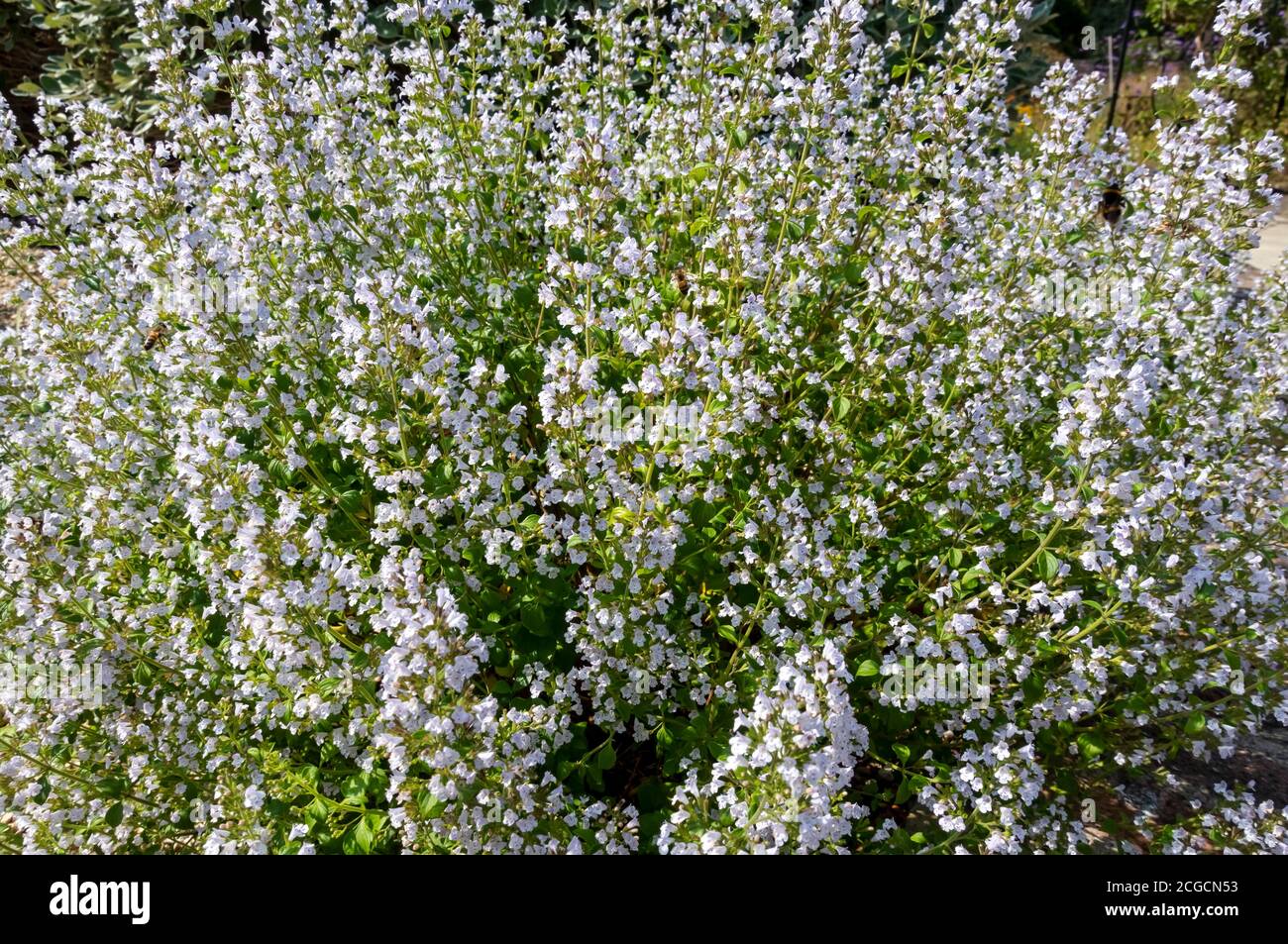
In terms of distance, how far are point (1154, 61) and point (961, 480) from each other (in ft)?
58.5

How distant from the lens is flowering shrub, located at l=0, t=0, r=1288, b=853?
3178 millimetres

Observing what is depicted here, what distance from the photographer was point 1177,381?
4402 mm

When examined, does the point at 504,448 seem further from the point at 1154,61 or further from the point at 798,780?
the point at 1154,61

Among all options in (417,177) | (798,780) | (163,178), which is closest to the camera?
(798,780)

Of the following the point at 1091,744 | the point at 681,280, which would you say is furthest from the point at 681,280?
the point at 1091,744

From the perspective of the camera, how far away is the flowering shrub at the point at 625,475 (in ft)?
10.4

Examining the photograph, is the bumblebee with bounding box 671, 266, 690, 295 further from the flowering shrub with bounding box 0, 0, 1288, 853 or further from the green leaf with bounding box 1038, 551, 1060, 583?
the green leaf with bounding box 1038, 551, 1060, 583

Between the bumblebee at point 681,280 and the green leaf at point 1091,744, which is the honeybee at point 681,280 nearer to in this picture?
the bumblebee at point 681,280

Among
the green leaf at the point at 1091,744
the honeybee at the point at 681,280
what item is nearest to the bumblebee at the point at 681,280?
the honeybee at the point at 681,280

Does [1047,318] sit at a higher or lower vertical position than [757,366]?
higher

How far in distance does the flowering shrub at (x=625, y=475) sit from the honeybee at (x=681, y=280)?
3.7 inches
